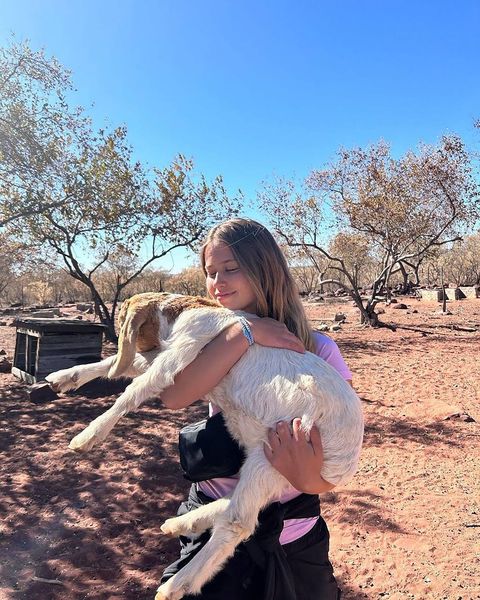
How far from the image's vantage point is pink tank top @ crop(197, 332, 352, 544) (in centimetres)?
163

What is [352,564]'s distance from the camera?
371 centimetres

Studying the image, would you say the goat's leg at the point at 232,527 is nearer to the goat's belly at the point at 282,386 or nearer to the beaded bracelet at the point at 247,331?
the goat's belly at the point at 282,386

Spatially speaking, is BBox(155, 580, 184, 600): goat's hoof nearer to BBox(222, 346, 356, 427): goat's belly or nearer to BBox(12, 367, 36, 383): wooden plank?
BBox(222, 346, 356, 427): goat's belly

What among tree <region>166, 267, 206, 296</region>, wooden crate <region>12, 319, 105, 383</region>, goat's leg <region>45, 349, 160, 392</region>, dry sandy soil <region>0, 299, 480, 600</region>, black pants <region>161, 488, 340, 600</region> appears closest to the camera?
black pants <region>161, 488, 340, 600</region>

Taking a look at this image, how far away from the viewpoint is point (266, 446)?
5.38 ft

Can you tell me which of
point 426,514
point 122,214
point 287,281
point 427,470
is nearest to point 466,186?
point 122,214

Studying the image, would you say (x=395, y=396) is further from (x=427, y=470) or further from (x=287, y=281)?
(x=287, y=281)

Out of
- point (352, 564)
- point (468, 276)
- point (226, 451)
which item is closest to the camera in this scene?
point (226, 451)

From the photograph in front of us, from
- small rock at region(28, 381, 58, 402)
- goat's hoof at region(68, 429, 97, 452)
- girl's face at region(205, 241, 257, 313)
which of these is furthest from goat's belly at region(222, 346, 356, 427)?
small rock at region(28, 381, 58, 402)

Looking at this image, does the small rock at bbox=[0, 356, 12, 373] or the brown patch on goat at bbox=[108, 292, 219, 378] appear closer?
the brown patch on goat at bbox=[108, 292, 219, 378]

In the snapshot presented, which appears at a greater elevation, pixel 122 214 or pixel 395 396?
pixel 122 214

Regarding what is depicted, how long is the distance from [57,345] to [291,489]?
8.73 meters

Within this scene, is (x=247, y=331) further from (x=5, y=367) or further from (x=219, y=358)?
(x=5, y=367)

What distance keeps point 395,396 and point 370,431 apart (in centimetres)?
208
